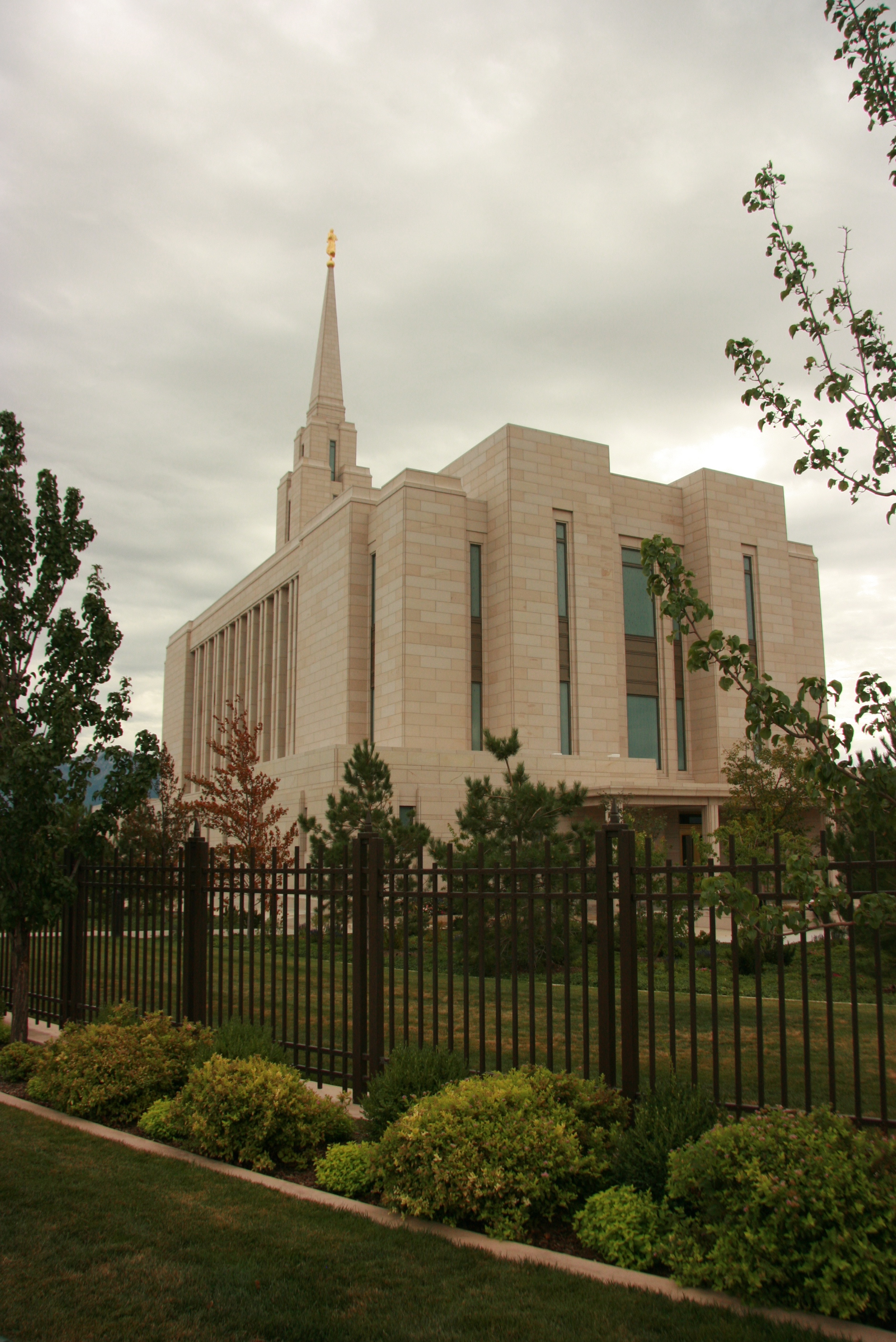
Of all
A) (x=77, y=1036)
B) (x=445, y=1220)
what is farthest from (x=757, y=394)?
(x=77, y=1036)

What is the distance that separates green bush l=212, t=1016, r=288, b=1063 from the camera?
7.54 meters

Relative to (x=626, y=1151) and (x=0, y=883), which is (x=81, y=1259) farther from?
(x=0, y=883)

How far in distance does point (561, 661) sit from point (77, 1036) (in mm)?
31824

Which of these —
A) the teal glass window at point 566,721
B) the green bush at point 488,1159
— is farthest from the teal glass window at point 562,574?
the green bush at point 488,1159

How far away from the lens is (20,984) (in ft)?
34.7

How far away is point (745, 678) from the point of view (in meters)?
4.53

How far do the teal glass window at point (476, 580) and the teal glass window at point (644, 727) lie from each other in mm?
7772

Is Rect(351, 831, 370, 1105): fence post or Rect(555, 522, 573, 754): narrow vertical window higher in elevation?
Rect(555, 522, 573, 754): narrow vertical window

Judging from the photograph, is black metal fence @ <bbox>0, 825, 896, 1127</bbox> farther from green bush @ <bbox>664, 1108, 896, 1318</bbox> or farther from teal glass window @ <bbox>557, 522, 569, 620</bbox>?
teal glass window @ <bbox>557, 522, 569, 620</bbox>

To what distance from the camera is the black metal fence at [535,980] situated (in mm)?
5727

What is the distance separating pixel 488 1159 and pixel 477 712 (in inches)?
1321

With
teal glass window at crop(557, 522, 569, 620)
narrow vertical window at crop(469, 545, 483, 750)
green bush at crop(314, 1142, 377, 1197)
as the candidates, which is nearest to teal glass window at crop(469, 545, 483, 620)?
narrow vertical window at crop(469, 545, 483, 750)

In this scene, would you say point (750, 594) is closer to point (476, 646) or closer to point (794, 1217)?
point (476, 646)

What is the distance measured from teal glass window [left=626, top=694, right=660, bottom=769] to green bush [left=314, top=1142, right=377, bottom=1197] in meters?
36.2
